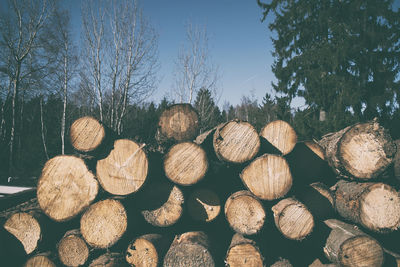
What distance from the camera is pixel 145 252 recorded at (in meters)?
2.33

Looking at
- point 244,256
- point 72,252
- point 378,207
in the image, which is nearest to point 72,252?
point 72,252

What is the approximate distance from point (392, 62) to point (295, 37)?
3.19 m

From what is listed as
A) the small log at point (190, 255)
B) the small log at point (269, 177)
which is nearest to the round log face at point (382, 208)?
the small log at point (269, 177)

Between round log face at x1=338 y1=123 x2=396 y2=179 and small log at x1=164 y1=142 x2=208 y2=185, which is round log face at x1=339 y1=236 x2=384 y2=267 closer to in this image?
round log face at x1=338 y1=123 x2=396 y2=179

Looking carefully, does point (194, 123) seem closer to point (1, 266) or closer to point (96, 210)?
point (96, 210)

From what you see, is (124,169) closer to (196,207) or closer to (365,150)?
(196,207)

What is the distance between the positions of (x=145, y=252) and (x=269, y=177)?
159cm

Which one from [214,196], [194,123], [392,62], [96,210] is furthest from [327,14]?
[96,210]

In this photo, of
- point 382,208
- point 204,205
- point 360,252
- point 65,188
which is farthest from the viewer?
point 204,205

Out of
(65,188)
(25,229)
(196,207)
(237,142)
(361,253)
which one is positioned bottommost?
(361,253)

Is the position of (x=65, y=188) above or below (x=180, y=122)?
below

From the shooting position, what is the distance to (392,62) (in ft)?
20.8

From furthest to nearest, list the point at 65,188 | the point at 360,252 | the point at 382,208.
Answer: the point at 65,188 → the point at 382,208 → the point at 360,252

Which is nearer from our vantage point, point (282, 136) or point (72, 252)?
point (72, 252)
